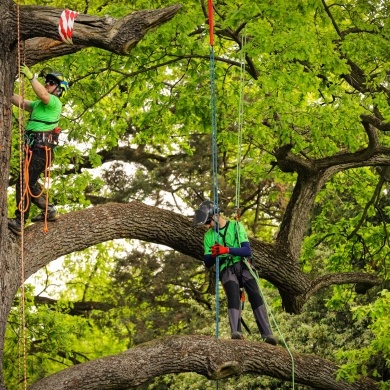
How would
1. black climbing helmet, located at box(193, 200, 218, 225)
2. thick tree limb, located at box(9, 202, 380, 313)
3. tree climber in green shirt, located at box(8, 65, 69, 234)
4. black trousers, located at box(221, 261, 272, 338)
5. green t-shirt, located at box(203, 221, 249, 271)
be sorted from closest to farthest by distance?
1. tree climber in green shirt, located at box(8, 65, 69, 234)
2. thick tree limb, located at box(9, 202, 380, 313)
3. black climbing helmet, located at box(193, 200, 218, 225)
4. green t-shirt, located at box(203, 221, 249, 271)
5. black trousers, located at box(221, 261, 272, 338)

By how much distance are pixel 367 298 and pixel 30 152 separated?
7566 millimetres

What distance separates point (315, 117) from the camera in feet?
41.0

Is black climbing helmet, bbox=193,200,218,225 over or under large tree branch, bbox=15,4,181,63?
under

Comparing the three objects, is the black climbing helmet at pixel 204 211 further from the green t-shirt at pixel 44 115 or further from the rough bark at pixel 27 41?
the rough bark at pixel 27 41

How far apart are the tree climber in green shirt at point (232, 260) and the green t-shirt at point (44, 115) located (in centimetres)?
177

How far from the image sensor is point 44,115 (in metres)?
8.45

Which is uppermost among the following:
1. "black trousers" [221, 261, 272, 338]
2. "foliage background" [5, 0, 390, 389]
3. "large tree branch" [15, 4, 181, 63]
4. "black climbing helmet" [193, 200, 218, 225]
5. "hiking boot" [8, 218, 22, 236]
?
"foliage background" [5, 0, 390, 389]

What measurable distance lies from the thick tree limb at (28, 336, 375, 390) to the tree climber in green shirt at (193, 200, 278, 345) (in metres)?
0.35

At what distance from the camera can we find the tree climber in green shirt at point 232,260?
31.0 feet

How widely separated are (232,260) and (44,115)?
2.62 meters

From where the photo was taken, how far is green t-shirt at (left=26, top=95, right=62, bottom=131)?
332 inches

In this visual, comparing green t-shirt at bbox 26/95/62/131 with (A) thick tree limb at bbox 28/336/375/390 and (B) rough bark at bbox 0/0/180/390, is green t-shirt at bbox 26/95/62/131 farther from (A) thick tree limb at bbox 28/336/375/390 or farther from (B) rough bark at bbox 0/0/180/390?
(A) thick tree limb at bbox 28/336/375/390

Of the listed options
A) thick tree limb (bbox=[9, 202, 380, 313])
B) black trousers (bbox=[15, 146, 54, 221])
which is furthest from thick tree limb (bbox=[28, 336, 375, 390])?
black trousers (bbox=[15, 146, 54, 221])

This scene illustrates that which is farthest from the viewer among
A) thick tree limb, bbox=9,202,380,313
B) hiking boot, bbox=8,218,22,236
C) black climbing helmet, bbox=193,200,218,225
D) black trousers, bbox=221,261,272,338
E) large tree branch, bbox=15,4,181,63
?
black trousers, bbox=221,261,272,338
